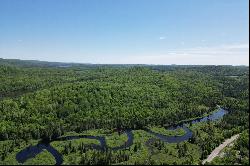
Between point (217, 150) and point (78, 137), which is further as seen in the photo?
point (78, 137)

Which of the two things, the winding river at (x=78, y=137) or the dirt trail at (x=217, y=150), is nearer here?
the dirt trail at (x=217, y=150)


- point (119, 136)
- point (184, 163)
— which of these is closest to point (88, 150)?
point (119, 136)

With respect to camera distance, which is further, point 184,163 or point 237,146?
point 237,146

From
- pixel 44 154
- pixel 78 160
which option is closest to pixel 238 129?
pixel 78 160

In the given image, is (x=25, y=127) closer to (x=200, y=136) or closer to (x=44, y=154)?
(x=44, y=154)

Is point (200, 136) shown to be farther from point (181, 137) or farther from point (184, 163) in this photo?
point (184, 163)

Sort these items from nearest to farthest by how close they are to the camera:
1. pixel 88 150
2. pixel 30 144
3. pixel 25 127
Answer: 1. pixel 88 150
2. pixel 30 144
3. pixel 25 127

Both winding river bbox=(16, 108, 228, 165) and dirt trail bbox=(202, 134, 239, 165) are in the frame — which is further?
A: winding river bbox=(16, 108, 228, 165)

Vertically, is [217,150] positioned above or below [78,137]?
above

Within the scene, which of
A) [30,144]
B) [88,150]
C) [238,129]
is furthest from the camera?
[238,129]
